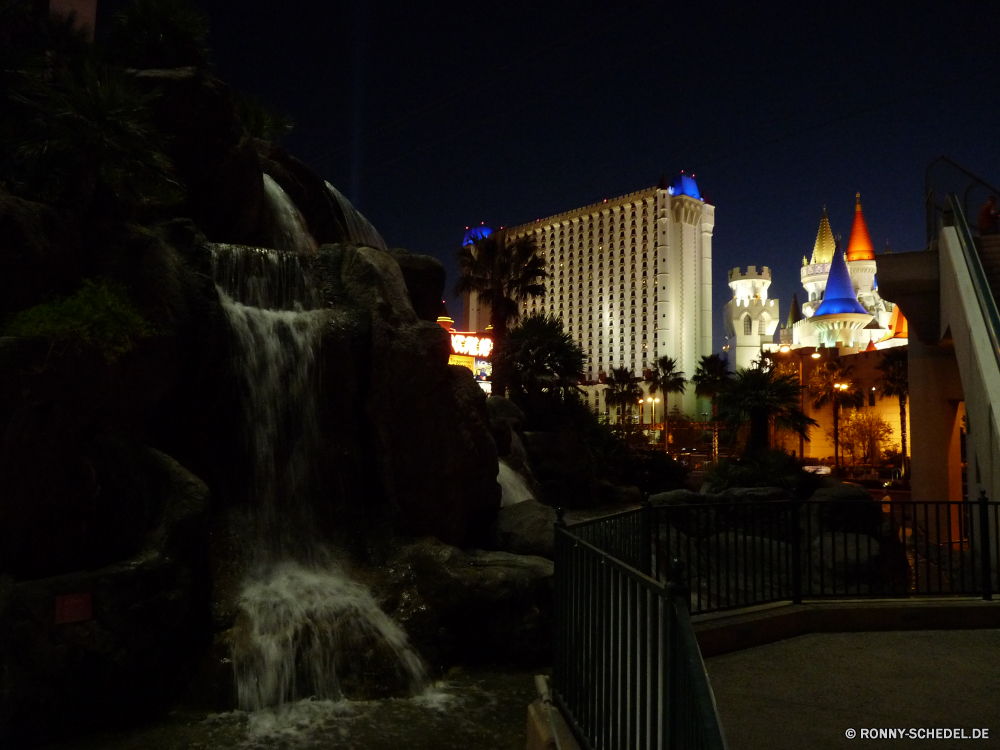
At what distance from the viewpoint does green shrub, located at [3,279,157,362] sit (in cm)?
912

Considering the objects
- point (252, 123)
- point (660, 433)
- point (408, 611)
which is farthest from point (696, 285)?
point (408, 611)

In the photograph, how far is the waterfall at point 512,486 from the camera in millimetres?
21062

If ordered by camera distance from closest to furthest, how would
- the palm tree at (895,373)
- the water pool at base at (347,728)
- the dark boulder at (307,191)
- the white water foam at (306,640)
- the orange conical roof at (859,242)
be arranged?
the water pool at base at (347,728), the white water foam at (306,640), the dark boulder at (307,191), the palm tree at (895,373), the orange conical roof at (859,242)

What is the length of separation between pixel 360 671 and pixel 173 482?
11.5ft

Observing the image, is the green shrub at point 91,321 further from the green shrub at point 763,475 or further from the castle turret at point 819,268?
the castle turret at point 819,268

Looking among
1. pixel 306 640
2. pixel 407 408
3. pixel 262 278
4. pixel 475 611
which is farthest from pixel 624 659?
pixel 262 278

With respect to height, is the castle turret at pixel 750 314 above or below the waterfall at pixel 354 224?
above

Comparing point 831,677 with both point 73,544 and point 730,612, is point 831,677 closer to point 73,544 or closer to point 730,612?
point 730,612

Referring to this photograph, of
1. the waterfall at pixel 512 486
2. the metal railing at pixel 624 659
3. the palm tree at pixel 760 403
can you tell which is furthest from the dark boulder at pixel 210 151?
the palm tree at pixel 760 403

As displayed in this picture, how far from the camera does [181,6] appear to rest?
17.0 m

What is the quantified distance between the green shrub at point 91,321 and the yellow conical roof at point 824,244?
422ft

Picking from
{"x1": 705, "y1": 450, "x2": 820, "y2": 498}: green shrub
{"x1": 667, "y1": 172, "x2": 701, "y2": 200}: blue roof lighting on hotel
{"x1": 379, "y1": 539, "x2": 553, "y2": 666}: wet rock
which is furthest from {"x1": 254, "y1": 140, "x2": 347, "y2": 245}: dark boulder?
{"x1": 667, "y1": 172, "x2": 701, "y2": 200}: blue roof lighting on hotel

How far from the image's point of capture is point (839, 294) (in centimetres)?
9381

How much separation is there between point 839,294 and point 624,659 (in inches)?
3919
